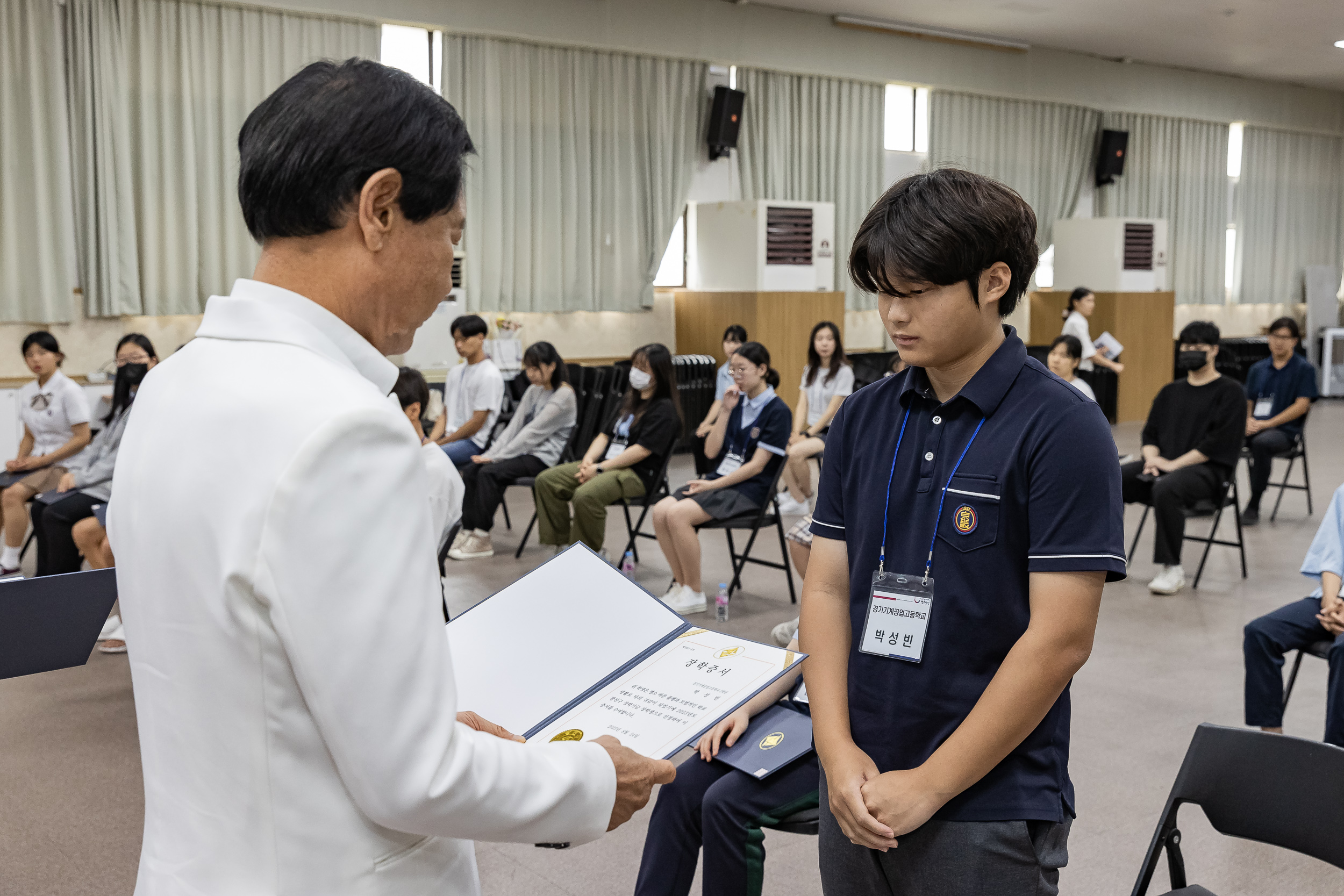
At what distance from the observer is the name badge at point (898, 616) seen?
51.6 inches

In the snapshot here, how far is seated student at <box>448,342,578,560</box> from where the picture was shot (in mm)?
5852

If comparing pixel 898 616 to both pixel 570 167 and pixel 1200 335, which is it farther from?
pixel 570 167

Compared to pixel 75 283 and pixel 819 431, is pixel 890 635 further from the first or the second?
pixel 75 283

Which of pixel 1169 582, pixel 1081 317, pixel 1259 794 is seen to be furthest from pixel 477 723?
pixel 1081 317

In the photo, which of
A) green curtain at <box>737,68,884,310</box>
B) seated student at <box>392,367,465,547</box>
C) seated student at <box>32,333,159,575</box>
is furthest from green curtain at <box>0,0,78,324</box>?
green curtain at <box>737,68,884,310</box>

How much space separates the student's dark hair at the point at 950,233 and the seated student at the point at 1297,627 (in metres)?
2.16

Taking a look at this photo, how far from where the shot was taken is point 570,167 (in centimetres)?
924

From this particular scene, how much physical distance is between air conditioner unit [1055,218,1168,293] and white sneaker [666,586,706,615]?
875 centimetres

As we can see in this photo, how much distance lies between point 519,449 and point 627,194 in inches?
167

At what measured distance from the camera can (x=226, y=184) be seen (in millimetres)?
7812

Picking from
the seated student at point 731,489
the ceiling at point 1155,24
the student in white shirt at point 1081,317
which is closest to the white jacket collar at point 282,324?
the seated student at point 731,489

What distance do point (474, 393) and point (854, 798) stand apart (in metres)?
5.47

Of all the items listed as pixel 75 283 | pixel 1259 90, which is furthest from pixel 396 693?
pixel 1259 90

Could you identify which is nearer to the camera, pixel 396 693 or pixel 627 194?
pixel 396 693
